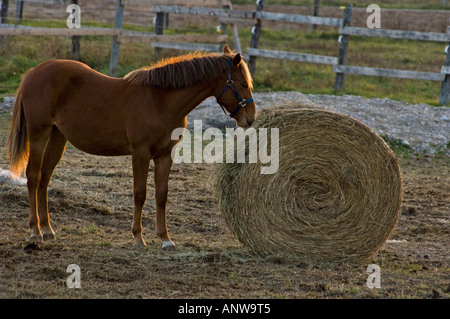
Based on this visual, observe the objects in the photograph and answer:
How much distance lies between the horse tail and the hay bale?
6.69ft

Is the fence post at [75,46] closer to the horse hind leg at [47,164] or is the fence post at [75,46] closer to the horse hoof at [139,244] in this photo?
the horse hind leg at [47,164]

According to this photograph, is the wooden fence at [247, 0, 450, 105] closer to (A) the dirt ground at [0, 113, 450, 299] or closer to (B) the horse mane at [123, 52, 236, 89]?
(A) the dirt ground at [0, 113, 450, 299]

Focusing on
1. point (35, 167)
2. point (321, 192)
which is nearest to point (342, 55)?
point (321, 192)

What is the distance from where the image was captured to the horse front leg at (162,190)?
215 inches

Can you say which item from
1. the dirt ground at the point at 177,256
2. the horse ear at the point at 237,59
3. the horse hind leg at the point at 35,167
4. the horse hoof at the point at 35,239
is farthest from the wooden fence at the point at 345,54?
the horse hoof at the point at 35,239

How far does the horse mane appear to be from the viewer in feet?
17.3

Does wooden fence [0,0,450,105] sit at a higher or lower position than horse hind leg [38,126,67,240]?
higher

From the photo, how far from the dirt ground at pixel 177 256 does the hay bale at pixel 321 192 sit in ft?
0.60

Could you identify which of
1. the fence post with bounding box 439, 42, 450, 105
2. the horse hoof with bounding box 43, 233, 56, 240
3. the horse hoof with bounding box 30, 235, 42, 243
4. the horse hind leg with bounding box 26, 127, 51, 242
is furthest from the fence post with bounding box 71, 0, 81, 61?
the horse hoof with bounding box 30, 235, 42, 243

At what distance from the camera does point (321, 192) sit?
5.33 meters

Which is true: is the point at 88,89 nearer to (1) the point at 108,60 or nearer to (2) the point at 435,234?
(2) the point at 435,234

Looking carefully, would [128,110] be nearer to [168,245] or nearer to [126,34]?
[168,245]

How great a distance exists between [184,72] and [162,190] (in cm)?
109

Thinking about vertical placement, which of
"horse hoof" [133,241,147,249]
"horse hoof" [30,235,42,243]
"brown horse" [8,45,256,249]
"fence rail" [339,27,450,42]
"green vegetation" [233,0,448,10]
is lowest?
"horse hoof" [30,235,42,243]
